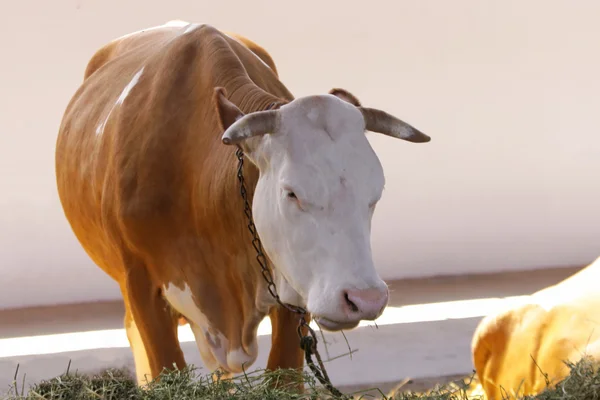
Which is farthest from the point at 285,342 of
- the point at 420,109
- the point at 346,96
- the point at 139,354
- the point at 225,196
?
the point at 420,109

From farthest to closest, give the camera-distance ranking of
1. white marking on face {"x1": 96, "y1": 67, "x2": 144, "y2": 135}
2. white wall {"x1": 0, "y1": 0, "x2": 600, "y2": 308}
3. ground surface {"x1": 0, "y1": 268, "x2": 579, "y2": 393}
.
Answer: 1. white wall {"x1": 0, "y1": 0, "x2": 600, "y2": 308}
2. ground surface {"x1": 0, "y1": 268, "x2": 579, "y2": 393}
3. white marking on face {"x1": 96, "y1": 67, "x2": 144, "y2": 135}

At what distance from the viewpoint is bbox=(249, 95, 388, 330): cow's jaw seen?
2121mm

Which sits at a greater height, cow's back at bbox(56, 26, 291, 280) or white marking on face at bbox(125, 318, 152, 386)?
cow's back at bbox(56, 26, 291, 280)

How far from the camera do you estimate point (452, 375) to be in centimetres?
451

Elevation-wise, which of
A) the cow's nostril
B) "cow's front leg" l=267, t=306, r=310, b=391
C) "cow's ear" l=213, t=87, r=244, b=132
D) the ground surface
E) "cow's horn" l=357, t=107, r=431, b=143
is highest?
"cow's ear" l=213, t=87, r=244, b=132

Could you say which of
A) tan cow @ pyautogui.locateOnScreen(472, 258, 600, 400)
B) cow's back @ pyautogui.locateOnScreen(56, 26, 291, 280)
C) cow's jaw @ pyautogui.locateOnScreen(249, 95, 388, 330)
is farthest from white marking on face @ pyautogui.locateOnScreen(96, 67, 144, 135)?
tan cow @ pyautogui.locateOnScreen(472, 258, 600, 400)

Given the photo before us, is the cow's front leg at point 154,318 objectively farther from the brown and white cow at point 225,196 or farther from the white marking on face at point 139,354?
the white marking on face at point 139,354

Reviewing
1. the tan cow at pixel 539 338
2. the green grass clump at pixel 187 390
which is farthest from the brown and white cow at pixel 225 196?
the tan cow at pixel 539 338

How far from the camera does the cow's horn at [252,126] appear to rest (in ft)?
7.29

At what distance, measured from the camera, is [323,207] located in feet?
7.20

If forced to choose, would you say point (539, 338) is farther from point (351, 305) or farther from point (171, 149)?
point (171, 149)

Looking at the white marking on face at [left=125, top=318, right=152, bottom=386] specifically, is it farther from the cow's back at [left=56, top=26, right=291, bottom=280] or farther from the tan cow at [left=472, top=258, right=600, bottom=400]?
the tan cow at [left=472, top=258, right=600, bottom=400]

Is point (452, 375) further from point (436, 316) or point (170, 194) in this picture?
point (170, 194)

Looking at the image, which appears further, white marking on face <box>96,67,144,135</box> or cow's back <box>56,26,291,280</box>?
white marking on face <box>96,67,144,135</box>
